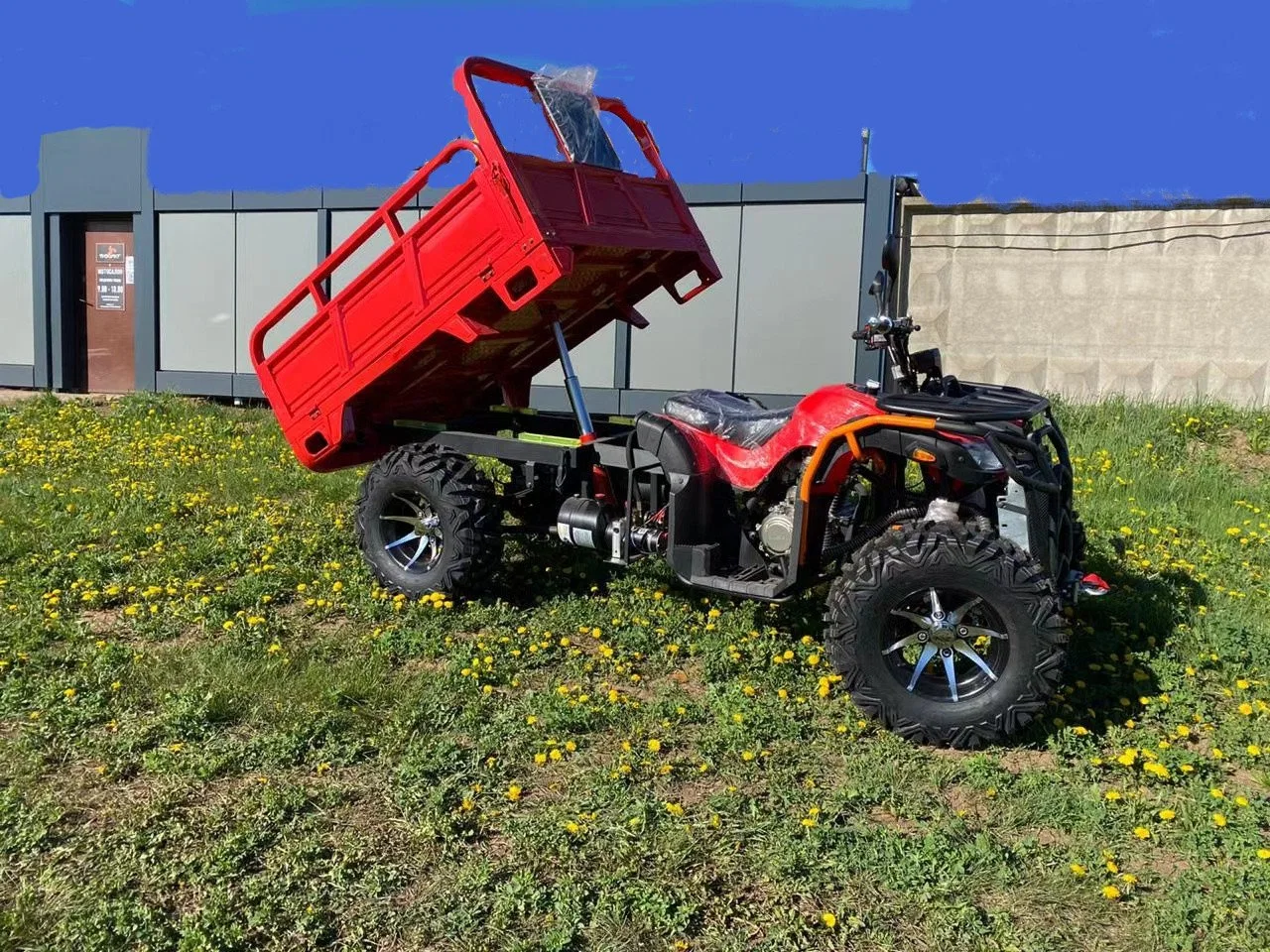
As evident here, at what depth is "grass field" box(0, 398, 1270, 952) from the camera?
3.01 m

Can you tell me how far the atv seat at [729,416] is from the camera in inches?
191

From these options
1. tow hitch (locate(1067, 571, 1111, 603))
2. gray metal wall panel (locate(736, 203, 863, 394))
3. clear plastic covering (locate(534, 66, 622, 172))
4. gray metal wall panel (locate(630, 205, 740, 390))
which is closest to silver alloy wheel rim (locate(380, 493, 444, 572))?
clear plastic covering (locate(534, 66, 622, 172))

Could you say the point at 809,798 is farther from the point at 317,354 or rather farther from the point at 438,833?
the point at 317,354

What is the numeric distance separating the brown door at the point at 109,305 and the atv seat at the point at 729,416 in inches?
429

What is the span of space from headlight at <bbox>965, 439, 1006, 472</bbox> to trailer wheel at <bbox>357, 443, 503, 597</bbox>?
8.01ft

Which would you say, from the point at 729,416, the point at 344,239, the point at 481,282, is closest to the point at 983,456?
the point at 729,416

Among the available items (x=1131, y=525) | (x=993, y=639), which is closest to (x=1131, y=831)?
(x=993, y=639)

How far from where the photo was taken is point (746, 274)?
1141 centimetres

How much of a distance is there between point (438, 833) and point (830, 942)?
1.24 metres

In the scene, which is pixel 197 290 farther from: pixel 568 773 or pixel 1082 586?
pixel 1082 586

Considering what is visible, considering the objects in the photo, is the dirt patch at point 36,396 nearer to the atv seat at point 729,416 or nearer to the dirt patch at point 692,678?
the atv seat at point 729,416

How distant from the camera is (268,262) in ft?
42.3

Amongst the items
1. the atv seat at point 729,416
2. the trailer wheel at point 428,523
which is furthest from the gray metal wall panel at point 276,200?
the atv seat at point 729,416

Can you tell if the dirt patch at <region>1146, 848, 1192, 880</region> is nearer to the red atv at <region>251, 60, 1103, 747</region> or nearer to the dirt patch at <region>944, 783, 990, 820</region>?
the dirt patch at <region>944, 783, 990, 820</region>
